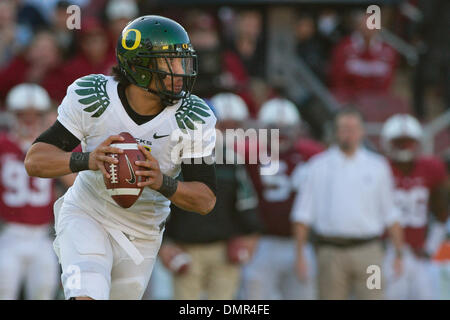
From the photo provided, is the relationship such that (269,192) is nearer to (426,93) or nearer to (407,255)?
(407,255)

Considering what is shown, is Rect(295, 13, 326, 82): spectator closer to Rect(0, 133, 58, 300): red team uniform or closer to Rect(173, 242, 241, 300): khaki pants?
Rect(173, 242, 241, 300): khaki pants

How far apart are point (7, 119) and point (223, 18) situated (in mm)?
2846

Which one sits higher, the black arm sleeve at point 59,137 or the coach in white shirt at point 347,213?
the coach in white shirt at point 347,213

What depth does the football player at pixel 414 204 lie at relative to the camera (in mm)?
7297

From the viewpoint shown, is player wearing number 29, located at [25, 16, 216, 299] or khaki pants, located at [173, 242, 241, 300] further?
khaki pants, located at [173, 242, 241, 300]

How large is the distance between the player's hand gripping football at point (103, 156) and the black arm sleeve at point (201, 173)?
0.43 m

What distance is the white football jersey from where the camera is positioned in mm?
4035

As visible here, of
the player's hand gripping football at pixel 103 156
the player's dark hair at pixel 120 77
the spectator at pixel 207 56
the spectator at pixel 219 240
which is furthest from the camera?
the spectator at pixel 207 56

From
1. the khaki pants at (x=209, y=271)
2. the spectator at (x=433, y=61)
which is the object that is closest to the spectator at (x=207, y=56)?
the khaki pants at (x=209, y=271)

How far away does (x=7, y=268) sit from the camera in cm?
676

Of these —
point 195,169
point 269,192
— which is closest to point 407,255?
point 269,192

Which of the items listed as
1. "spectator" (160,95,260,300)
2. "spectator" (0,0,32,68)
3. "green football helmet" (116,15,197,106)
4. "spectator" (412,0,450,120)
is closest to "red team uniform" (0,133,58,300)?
"spectator" (160,95,260,300)

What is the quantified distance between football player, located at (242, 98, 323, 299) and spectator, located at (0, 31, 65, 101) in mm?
2013

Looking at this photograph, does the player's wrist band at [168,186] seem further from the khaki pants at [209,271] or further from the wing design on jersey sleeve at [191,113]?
the khaki pants at [209,271]
